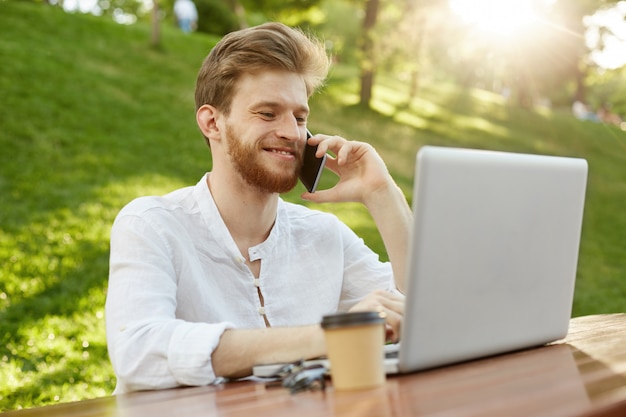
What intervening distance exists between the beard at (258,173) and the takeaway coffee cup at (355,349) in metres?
1.03

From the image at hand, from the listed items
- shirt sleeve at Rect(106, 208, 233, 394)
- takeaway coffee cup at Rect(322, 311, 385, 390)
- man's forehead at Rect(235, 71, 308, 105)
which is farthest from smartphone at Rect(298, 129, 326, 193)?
takeaway coffee cup at Rect(322, 311, 385, 390)

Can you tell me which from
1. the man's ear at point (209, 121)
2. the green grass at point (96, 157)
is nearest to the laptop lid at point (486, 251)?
the man's ear at point (209, 121)

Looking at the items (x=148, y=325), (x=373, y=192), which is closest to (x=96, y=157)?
(x=373, y=192)

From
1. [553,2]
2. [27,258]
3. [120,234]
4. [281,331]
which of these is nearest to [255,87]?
[120,234]

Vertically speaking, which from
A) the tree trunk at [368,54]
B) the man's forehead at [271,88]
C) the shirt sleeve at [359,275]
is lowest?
the shirt sleeve at [359,275]

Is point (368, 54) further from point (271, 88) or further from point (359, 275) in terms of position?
point (271, 88)

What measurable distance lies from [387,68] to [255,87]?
1199 cm

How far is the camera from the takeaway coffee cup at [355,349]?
4.32ft

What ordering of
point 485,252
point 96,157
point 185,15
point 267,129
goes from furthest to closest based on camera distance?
point 185,15, point 96,157, point 267,129, point 485,252

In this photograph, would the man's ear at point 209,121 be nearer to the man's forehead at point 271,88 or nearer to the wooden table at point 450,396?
the man's forehead at point 271,88

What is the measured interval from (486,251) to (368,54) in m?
12.5

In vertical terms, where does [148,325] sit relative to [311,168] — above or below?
below

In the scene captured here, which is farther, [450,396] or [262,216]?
[262,216]

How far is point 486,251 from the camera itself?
1.42 metres
